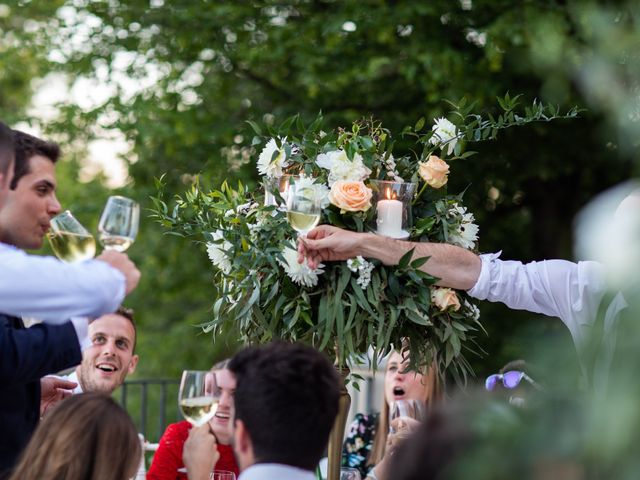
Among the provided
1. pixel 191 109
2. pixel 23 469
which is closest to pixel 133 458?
pixel 23 469

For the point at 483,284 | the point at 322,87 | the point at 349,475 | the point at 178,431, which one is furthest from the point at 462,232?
the point at 322,87

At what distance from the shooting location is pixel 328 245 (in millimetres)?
2850

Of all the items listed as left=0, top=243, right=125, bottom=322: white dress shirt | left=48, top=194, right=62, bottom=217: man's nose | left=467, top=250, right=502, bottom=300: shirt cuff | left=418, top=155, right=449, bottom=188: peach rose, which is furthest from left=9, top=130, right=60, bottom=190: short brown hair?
left=467, top=250, right=502, bottom=300: shirt cuff

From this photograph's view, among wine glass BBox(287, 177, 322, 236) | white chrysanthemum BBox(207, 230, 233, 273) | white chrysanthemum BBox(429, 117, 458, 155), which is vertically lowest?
white chrysanthemum BBox(207, 230, 233, 273)

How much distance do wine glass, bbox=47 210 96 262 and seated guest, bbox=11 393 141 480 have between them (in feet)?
1.20

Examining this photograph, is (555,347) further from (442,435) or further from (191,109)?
(191,109)

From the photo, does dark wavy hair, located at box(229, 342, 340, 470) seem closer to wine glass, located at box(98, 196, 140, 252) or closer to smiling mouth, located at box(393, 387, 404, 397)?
wine glass, located at box(98, 196, 140, 252)

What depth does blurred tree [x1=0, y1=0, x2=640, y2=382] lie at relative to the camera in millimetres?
7000

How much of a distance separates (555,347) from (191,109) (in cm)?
734

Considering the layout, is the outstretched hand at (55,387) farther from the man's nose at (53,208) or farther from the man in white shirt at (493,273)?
the man in white shirt at (493,273)

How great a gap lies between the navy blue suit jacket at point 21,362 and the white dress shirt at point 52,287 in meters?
0.19

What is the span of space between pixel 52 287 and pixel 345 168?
1.08m

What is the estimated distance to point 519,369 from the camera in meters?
4.71

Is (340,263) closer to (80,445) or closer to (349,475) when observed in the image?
(349,475)
